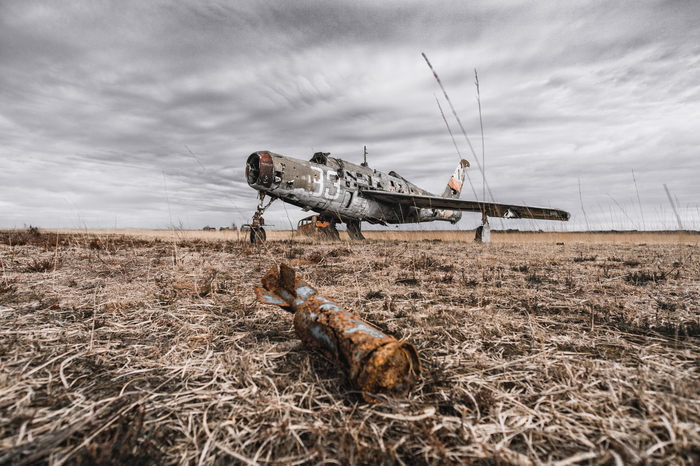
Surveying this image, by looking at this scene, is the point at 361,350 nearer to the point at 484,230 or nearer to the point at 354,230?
the point at 484,230

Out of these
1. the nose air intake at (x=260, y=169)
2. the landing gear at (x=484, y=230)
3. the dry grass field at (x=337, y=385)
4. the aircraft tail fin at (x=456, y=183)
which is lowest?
the dry grass field at (x=337, y=385)

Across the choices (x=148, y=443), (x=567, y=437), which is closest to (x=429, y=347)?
(x=567, y=437)

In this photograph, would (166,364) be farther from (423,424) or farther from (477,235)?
(477,235)

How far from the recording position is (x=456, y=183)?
62.1 ft

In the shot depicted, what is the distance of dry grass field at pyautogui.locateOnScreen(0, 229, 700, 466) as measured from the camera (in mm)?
1076

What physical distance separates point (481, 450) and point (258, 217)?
9.40 metres

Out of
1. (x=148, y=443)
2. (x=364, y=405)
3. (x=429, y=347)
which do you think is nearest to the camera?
(x=148, y=443)

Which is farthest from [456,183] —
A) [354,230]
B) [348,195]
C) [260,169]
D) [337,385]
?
[337,385]

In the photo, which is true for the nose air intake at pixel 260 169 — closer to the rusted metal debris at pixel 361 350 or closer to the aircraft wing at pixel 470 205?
the aircraft wing at pixel 470 205

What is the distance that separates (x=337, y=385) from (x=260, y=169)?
8.17m

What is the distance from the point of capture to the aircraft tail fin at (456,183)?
61.1 ft

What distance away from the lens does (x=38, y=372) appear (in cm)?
156

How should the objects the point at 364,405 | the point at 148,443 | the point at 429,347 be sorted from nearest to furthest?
the point at 148,443
the point at 364,405
the point at 429,347

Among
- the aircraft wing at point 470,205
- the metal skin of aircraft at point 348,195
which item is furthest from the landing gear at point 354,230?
the aircraft wing at point 470,205
